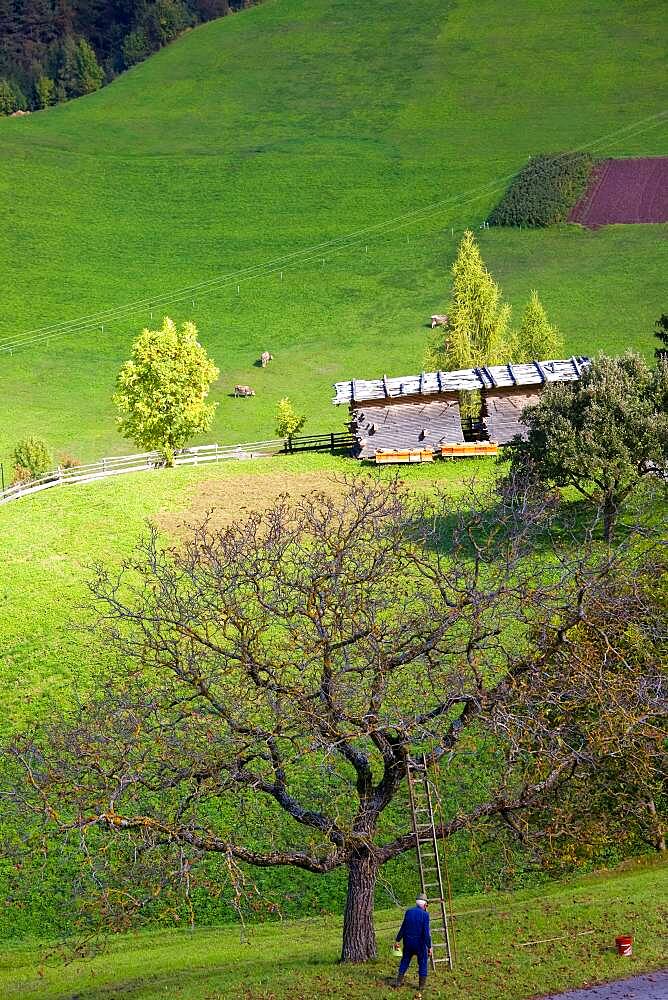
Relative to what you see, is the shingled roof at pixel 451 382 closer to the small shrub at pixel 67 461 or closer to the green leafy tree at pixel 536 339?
the green leafy tree at pixel 536 339

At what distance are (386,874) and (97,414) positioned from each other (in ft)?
190

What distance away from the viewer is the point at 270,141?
135 metres

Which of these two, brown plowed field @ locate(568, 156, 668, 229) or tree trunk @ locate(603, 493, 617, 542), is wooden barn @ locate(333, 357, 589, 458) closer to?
tree trunk @ locate(603, 493, 617, 542)

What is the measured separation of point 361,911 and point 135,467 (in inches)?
1636

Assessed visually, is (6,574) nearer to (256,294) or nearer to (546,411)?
(546,411)

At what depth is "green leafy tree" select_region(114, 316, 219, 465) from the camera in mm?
63812

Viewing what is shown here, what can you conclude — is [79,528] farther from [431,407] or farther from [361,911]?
[361,911]

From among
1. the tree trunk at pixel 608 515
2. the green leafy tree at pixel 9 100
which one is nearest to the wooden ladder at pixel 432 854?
the tree trunk at pixel 608 515

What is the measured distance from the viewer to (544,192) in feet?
377

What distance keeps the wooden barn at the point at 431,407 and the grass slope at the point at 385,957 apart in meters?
31.0

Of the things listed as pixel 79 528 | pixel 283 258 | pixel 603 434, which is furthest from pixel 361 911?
pixel 283 258

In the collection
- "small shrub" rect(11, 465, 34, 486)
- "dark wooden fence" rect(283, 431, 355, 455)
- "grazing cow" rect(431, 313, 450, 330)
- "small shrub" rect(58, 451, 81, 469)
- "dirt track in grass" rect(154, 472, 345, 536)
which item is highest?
"grazing cow" rect(431, 313, 450, 330)

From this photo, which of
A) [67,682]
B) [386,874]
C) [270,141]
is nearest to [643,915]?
[386,874]

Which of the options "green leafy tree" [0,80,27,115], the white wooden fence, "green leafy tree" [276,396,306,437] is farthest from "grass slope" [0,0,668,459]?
"green leafy tree" [0,80,27,115]
